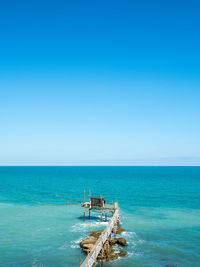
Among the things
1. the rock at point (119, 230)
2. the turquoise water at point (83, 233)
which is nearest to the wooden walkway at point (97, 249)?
the rock at point (119, 230)

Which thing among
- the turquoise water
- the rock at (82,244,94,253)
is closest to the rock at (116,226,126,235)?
the turquoise water

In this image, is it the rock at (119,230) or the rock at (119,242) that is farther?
the rock at (119,230)

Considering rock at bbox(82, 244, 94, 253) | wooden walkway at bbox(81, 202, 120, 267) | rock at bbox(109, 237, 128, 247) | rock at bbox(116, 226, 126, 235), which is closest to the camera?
wooden walkway at bbox(81, 202, 120, 267)

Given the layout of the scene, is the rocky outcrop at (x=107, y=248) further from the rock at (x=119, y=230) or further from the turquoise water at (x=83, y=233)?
the rock at (x=119, y=230)

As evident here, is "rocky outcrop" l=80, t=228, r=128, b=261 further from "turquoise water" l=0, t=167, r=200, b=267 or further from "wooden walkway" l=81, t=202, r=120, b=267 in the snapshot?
"turquoise water" l=0, t=167, r=200, b=267

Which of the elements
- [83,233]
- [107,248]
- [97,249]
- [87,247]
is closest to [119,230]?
[83,233]

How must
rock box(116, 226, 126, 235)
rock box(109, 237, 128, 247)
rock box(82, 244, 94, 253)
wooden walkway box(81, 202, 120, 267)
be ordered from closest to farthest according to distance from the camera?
1. wooden walkway box(81, 202, 120, 267)
2. rock box(82, 244, 94, 253)
3. rock box(109, 237, 128, 247)
4. rock box(116, 226, 126, 235)

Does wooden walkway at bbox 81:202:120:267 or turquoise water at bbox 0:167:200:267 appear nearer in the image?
wooden walkway at bbox 81:202:120:267

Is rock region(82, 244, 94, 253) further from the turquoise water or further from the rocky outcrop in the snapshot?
the turquoise water

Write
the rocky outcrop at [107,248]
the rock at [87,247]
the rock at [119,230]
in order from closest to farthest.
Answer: the rocky outcrop at [107,248]
the rock at [87,247]
the rock at [119,230]

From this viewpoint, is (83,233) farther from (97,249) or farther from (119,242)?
(97,249)

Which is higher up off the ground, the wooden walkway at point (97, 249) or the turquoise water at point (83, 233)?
the wooden walkway at point (97, 249)

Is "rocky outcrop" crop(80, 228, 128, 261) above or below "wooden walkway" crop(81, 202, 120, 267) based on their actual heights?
below

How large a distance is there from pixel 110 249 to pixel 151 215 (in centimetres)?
2215
